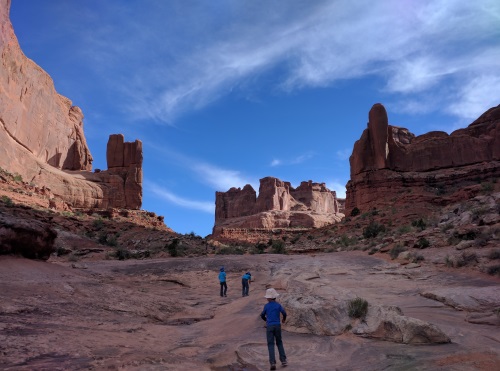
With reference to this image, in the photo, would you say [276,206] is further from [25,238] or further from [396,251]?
[25,238]

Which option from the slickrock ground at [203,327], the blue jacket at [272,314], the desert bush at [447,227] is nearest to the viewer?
the slickrock ground at [203,327]

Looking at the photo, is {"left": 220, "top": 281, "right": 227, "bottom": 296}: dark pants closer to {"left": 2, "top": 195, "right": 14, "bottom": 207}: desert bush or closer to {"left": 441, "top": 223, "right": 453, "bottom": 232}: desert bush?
{"left": 441, "top": 223, "right": 453, "bottom": 232}: desert bush

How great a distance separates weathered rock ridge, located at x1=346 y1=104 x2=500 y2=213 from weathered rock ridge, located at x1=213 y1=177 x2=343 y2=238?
41748 mm

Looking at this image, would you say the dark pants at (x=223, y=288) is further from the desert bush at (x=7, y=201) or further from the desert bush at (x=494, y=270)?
the desert bush at (x=7, y=201)

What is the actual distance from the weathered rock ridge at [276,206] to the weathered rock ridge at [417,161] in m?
41.7

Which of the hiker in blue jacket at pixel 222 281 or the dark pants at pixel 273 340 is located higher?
the hiker in blue jacket at pixel 222 281

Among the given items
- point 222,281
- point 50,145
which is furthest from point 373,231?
point 50,145

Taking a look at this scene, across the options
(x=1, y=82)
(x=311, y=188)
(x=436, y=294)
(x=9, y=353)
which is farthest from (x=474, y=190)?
(x=311, y=188)

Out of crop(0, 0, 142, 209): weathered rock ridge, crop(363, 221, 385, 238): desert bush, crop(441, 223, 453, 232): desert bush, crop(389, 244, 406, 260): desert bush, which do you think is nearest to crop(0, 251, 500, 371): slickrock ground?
crop(389, 244, 406, 260): desert bush

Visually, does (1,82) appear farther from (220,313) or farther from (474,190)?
(474,190)

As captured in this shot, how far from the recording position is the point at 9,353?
17.8ft

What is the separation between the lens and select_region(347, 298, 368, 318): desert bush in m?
8.66

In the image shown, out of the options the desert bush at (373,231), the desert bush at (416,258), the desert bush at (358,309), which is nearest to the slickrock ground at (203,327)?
the desert bush at (358,309)

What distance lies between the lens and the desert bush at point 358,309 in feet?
28.4
